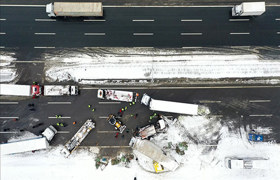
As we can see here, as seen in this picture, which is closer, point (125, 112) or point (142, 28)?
point (125, 112)

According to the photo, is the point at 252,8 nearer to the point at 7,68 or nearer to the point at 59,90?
the point at 59,90

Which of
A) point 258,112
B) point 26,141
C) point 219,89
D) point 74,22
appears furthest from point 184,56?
point 26,141

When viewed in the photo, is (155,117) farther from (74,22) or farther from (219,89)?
(74,22)

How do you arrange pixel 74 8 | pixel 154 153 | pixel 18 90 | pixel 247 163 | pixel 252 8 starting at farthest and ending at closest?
pixel 252 8
pixel 74 8
pixel 18 90
pixel 247 163
pixel 154 153

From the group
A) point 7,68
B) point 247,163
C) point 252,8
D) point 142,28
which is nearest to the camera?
point 247,163

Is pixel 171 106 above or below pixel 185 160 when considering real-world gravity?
above

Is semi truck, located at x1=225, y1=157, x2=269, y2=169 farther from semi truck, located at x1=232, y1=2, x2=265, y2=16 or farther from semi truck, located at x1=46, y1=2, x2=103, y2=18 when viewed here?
semi truck, located at x1=46, y1=2, x2=103, y2=18

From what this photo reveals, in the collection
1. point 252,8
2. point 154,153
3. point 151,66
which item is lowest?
point 154,153

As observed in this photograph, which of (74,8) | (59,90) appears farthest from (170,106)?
(74,8)
